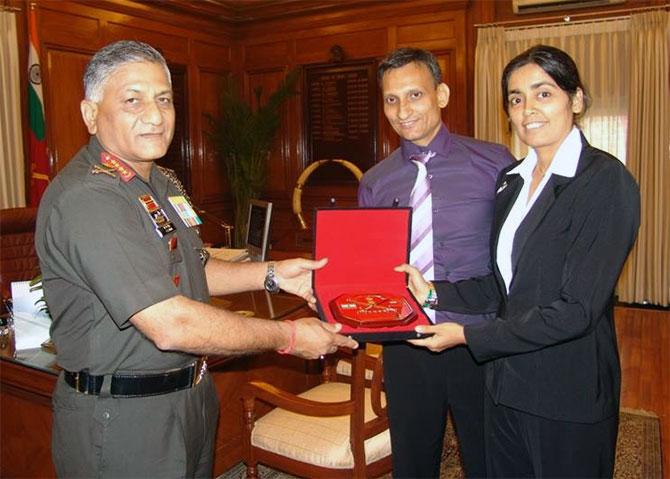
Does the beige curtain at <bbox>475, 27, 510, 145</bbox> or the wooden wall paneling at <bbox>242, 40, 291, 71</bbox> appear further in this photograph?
the wooden wall paneling at <bbox>242, 40, 291, 71</bbox>

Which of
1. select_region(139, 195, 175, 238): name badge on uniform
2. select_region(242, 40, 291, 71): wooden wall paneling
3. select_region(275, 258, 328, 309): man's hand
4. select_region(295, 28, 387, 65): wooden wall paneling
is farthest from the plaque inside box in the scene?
select_region(242, 40, 291, 71): wooden wall paneling

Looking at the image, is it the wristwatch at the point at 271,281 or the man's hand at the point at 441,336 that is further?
the wristwatch at the point at 271,281

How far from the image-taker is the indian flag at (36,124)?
5.11m

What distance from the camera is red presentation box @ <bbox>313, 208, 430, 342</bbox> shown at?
1864 mm

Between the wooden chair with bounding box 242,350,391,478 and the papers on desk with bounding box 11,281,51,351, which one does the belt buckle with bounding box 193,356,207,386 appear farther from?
the papers on desk with bounding box 11,281,51,351

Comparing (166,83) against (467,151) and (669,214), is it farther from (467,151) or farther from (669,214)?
(669,214)

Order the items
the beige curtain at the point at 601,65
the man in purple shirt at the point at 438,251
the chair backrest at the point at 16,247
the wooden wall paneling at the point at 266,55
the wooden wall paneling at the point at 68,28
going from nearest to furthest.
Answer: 1. the man in purple shirt at the point at 438,251
2. the chair backrest at the point at 16,247
3. the wooden wall paneling at the point at 68,28
4. the beige curtain at the point at 601,65
5. the wooden wall paneling at the point at 266,55

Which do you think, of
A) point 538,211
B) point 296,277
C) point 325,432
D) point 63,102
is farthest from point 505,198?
point 63,102

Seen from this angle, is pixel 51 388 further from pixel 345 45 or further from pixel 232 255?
pixel 345 45

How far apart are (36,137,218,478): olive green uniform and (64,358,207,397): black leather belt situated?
0.04 ft

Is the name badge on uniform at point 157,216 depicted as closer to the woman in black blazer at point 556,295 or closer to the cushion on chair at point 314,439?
the woman in black blazer at point 556,295

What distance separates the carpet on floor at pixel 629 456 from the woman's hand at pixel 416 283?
1.18m

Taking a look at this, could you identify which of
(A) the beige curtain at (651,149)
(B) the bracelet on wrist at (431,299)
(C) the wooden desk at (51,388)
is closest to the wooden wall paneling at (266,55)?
(A) the beige curtain at (651,149)

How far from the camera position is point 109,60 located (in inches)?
62.3
